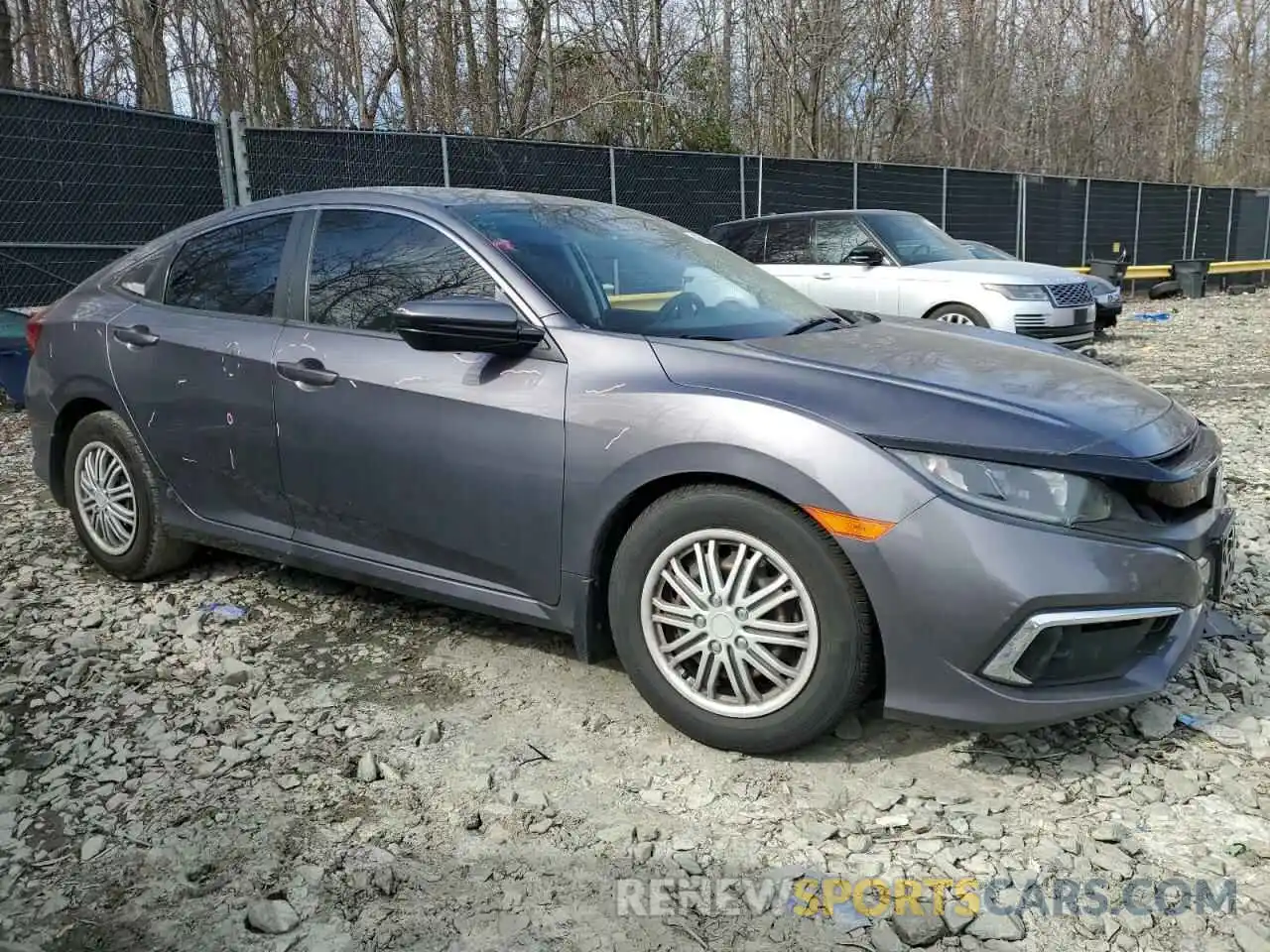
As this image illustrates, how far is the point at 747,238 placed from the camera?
11.2 meters

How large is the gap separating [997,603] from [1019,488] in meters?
0.29

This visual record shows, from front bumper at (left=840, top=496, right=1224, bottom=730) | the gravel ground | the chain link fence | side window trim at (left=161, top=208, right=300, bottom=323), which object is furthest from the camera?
the chain link fence

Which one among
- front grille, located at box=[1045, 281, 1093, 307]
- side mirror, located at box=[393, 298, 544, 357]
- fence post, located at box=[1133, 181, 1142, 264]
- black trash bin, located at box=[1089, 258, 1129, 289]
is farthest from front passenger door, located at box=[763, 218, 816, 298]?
fence post, located at box=[1133, 181, 1142, 264]

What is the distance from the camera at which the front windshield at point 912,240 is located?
10.3 meters

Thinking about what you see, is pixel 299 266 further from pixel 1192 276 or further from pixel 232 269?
pixel 1192 276

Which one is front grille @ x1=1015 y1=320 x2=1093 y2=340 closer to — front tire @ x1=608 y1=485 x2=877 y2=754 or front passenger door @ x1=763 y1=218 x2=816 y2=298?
front passenger door @ x1=763 y1=218 x2=816 y2=298

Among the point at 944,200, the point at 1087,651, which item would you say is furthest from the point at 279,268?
the point at 944,200

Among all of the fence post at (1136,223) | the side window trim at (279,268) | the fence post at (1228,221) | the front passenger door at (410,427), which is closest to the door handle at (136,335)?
the side window trim at (279,268)

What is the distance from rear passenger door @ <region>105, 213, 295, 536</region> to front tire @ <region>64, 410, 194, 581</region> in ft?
0.52

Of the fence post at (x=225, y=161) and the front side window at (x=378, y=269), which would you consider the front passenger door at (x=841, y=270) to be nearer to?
the fence post at (x=225, y=161)

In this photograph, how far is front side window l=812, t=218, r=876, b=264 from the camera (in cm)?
1043

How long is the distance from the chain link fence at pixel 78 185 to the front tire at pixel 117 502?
18.0 ft

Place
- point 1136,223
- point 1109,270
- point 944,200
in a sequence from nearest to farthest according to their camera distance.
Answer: point 944,200 → point 1109,270 → point 1136,223

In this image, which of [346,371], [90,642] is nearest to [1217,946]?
[346,371]
